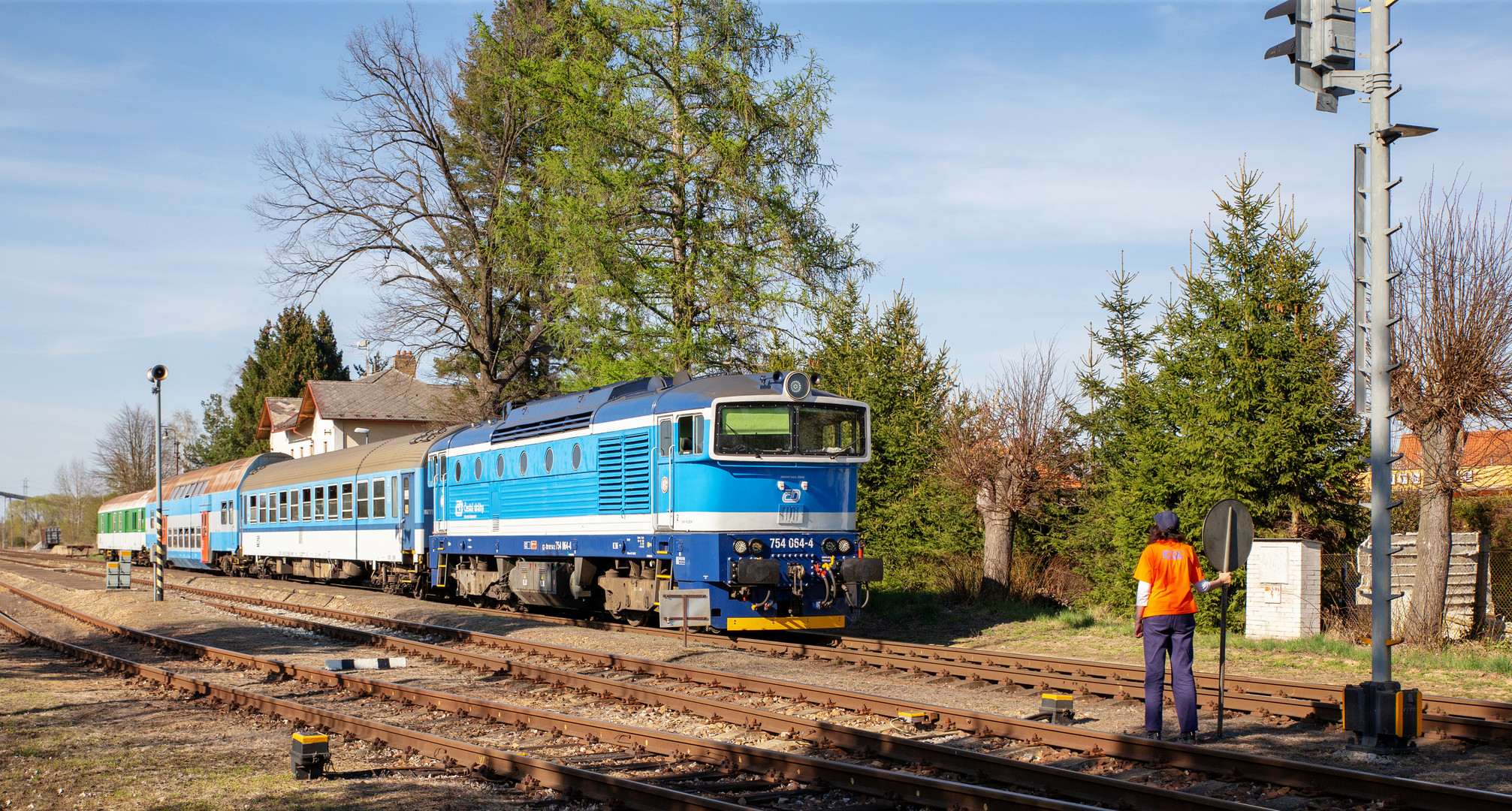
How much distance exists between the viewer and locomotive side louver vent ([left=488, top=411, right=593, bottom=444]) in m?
17.1

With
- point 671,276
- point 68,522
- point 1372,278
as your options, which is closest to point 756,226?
point 671,276

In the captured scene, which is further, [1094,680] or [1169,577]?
[1094,680]

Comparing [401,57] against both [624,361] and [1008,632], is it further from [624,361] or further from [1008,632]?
[1008,632]

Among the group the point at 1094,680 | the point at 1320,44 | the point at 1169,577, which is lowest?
the point at 1094,680

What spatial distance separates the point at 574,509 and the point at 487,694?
16.9 feet

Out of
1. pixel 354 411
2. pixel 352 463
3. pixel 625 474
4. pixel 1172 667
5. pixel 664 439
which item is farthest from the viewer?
pixel 354 411

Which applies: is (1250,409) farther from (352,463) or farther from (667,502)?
(352,463)

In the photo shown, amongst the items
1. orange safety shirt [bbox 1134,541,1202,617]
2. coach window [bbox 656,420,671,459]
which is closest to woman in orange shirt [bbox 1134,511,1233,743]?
orange safety shirt [bbox 1134,541,1202,617]

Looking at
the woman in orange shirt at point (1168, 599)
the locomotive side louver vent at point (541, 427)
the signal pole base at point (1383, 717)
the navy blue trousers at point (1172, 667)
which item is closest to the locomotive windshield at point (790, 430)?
the locomotive side louver vent at point (541, 427)

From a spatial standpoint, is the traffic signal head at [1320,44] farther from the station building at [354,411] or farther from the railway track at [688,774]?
the station building at [354,411]

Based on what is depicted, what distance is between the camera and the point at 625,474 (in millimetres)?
15703

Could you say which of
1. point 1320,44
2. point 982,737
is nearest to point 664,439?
point 982,737

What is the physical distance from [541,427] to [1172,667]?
37.3 feet

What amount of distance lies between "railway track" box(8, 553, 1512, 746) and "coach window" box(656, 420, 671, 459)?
277 cm
